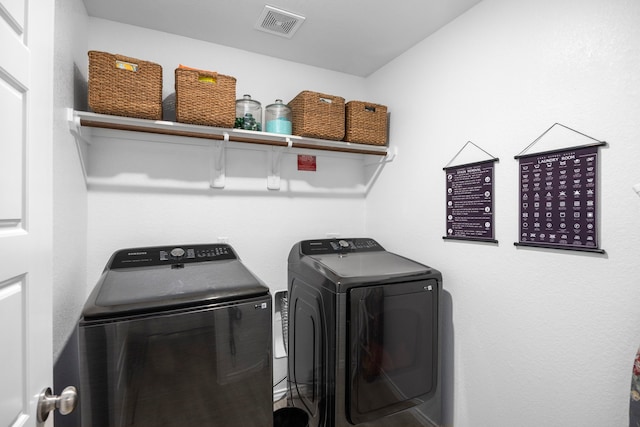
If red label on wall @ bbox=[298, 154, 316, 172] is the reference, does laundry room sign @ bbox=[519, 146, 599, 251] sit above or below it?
below

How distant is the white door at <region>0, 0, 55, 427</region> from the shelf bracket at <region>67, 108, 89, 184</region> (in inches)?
34.1

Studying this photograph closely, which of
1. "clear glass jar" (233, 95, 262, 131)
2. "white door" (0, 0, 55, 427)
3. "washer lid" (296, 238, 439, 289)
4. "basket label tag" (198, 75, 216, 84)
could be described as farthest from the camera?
"clear glass jar" (233, 95, 262, 131)

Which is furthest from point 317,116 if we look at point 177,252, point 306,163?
point 177,252

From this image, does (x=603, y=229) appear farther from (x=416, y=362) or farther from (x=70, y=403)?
(x=70, y=403)

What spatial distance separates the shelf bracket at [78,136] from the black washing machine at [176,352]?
29.6 inches

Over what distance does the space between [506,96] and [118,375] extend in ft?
7.06

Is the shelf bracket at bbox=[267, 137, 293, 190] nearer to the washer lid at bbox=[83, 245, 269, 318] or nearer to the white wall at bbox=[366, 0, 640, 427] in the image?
the washer lid at bbox=[83, 245, 269, 318]

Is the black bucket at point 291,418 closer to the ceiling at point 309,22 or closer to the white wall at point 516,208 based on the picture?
the white wall at point 516,208

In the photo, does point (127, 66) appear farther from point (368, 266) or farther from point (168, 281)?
point (368, 266)

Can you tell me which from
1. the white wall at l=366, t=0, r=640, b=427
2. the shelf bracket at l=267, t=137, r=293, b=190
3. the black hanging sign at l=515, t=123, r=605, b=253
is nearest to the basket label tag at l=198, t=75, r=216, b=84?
the shelf bracket at l=267, t=137, r=293, b=190

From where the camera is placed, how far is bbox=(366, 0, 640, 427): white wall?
1.24m

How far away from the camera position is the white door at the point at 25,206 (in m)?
0.63

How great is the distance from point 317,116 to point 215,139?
27.0 inches

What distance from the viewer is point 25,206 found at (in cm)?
72
